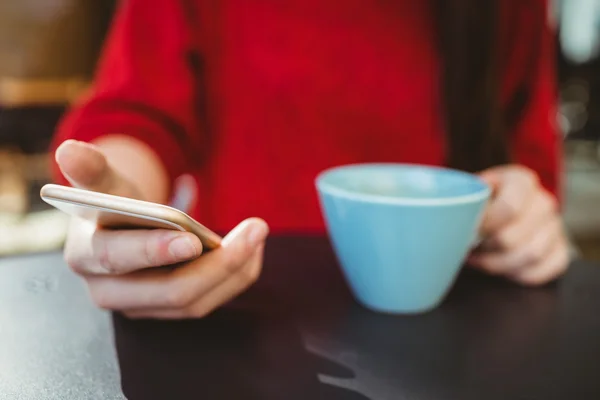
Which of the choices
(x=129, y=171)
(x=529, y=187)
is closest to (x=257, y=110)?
(x=129, y=171)

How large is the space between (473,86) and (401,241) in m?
0.33

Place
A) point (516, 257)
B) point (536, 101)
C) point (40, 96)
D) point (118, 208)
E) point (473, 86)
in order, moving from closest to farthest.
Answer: point (118, 208) → point (516, 257) → point (473, 86) → point (536, 101) → point (40, 96)

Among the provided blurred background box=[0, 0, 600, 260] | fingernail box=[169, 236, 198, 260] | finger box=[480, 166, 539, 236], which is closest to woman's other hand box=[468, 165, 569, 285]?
finger box=[480, 166, 539, 236]

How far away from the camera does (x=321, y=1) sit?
665 mm

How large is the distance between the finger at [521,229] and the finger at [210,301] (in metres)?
0.20

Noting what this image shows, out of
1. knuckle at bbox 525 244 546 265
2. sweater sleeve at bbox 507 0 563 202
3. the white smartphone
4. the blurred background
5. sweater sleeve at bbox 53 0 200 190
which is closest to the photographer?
the white smartphone

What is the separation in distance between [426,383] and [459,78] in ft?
1.39

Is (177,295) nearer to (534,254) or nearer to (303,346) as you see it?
(303,346)

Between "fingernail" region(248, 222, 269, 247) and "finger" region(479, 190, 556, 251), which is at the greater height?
"fingernail" region(248, 222, 269, 247)

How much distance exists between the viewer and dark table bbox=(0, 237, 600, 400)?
0.26 metres

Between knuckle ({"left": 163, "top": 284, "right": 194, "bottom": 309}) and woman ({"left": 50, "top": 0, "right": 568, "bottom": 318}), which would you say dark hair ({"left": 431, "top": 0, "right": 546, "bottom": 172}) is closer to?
woman ({"left": 50, "top": 0, "right": 568, "bottom": 318})

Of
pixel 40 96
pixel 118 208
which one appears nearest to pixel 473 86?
pixel 118 208

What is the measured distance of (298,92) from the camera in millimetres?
672

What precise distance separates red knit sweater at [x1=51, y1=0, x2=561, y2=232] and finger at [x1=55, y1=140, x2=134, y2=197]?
12.4 inches
